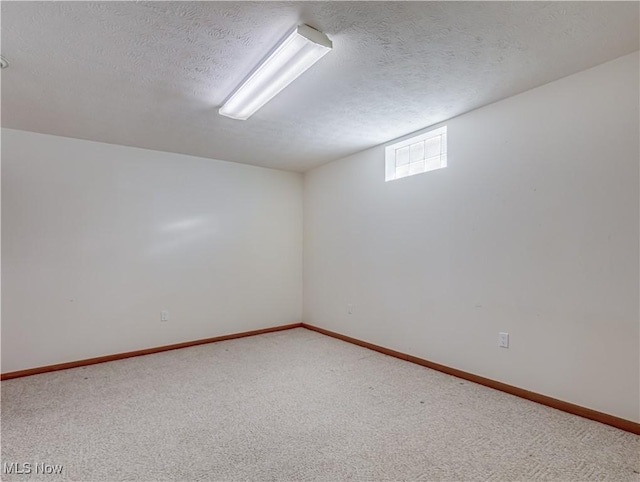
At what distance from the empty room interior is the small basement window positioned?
0.11 feet

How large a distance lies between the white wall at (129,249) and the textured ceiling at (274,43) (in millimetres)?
578

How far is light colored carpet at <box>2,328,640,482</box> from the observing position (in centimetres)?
177

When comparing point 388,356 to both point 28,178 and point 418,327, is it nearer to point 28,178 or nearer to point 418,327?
point 418,327

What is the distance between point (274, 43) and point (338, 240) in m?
2.85

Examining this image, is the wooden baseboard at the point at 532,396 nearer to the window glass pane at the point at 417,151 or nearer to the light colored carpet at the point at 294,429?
the light colored carpet at the point at 294,429

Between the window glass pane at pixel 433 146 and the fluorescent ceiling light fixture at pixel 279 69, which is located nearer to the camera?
the fluorescent ceiling light fixture at pixel 279 69

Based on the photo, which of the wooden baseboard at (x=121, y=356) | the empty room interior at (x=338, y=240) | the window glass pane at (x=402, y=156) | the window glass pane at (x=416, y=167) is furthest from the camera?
the window glass pane at (x=402, y=156)

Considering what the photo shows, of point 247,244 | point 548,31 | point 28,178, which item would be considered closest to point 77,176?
point 28,178

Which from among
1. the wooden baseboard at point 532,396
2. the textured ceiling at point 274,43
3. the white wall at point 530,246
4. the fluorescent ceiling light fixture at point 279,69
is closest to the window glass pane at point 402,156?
the white wall at point 530,246

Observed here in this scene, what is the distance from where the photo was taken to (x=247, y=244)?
4.69 m

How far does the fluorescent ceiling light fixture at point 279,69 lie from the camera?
184cm

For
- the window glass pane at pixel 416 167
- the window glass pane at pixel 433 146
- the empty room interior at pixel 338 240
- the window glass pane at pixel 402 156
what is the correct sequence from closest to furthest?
the empty room interior at pixel 338 240 < the window glass pane at pixel 433 146 < the window glass pane at pixel 416 167 < the window glass pane at pixel 402 156

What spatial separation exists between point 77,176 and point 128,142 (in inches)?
24.6

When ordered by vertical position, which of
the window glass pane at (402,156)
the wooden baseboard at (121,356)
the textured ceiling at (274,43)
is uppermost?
the textured ceiling at (274,43)
